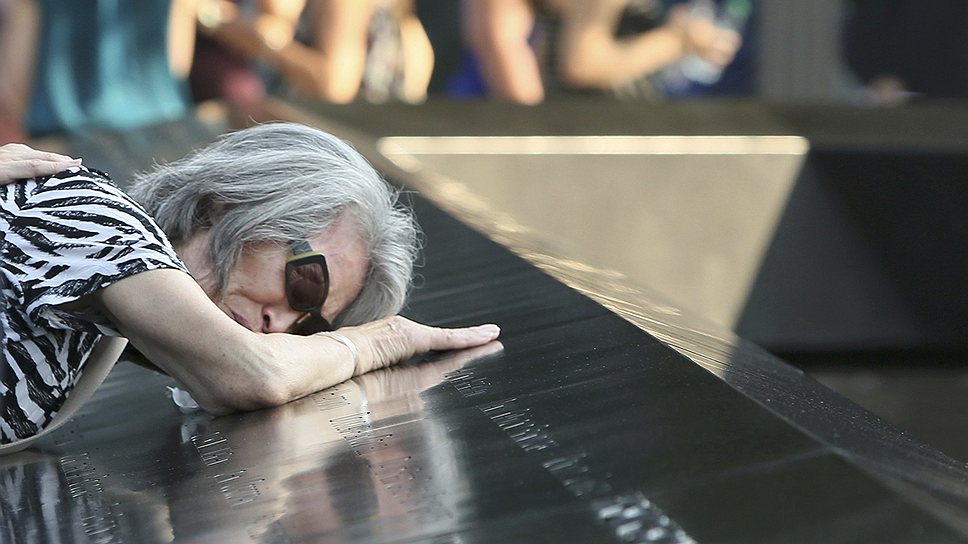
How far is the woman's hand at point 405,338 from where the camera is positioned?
1.76m

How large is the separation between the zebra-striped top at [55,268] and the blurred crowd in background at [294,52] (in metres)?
2.52

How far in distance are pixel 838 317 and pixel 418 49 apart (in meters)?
1.87

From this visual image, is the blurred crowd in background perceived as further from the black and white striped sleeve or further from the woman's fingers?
the black and white striped sleeve

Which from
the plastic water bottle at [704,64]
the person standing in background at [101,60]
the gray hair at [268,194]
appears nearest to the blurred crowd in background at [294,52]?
the person standing in background at [101,60]

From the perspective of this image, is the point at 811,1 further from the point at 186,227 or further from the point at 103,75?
the point at 186,227

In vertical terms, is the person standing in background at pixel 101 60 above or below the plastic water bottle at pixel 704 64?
above

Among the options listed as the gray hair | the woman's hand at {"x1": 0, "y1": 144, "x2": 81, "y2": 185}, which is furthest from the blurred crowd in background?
the woman's hand at {"x1": 0, "y1": 144, "x2": 81, "y2": 185}

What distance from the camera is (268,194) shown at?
165 cm

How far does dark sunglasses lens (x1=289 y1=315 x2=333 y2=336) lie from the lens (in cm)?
175

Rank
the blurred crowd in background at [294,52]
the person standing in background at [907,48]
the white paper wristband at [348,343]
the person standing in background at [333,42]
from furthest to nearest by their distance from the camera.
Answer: the person standing in background at [907,48]
the person standing in background at [333,42]
the blurred crowd in background at [294,52]
the white paper wristband at [348,343]

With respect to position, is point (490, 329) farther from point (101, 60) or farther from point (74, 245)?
point (101, 60)

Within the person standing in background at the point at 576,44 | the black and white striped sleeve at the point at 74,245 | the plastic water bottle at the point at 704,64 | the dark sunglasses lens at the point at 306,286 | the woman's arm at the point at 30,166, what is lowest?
the plastic water bottle at the point at 704,64

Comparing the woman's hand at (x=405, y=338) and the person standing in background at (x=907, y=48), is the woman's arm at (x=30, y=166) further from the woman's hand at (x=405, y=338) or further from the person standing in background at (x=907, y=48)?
the person standing in background at (x=907, y=48)

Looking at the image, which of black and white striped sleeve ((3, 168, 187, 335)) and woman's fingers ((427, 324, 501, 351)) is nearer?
black and white striped sleeve ((3, 168, 187, 335))
